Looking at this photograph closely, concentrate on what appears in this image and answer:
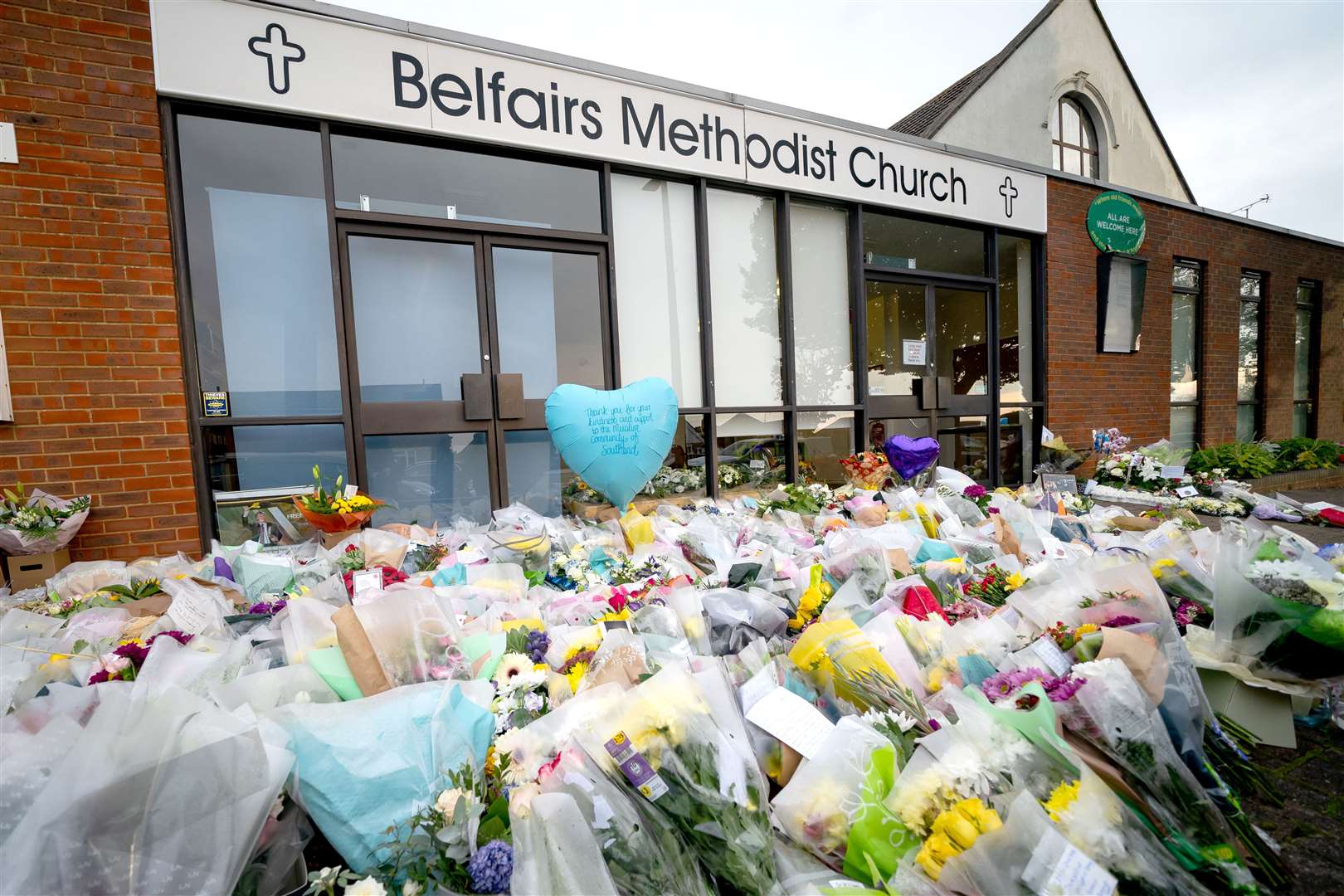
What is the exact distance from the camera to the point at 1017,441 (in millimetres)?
6137

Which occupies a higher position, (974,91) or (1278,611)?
(974,91)

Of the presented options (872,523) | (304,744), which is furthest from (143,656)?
(872,523)

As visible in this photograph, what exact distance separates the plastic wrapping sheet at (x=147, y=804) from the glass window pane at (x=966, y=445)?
613 centimetres

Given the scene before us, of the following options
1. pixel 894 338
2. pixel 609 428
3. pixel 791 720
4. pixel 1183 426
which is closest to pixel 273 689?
pixel 791 720

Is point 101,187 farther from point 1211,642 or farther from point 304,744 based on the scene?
point 1211,642

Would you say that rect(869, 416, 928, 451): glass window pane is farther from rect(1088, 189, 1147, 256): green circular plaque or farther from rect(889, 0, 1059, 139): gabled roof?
rect(889, 0, 1059, 139): gabled roof

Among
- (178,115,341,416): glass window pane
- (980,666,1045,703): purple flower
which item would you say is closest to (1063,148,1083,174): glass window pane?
(178,115,341,416): glass window pane

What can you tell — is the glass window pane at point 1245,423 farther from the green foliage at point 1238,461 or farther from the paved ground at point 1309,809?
the paved ground at point 1309,809

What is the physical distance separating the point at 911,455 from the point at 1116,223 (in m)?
4.91

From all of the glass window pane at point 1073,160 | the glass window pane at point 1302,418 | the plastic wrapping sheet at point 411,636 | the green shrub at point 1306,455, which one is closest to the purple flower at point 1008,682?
the plastic wrapping sheet at point 411,636

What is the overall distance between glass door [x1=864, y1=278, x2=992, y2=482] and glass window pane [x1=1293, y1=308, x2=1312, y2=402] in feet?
22.9

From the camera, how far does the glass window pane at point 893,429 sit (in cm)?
534

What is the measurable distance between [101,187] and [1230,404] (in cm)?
1206

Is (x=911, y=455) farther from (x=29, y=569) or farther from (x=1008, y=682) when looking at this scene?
(x=29, y=569)
